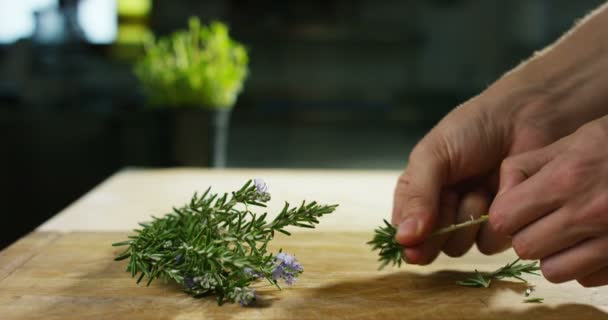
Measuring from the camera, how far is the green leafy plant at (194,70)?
2133 mm

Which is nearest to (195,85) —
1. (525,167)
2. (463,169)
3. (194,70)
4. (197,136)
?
(194,70)

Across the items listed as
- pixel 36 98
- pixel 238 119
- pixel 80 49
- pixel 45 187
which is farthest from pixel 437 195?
pixel 80 49

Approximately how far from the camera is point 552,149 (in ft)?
2.60

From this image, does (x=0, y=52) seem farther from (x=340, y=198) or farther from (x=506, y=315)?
(x=506, y=315)

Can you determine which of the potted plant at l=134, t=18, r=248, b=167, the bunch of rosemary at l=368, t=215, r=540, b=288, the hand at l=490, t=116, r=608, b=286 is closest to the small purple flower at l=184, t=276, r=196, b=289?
the bunch of rosemary at l=368, t=215, r=540, b=288

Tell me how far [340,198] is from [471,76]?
7.35 m

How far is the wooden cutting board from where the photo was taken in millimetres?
712

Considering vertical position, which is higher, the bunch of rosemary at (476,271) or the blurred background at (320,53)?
the blurred background at (320,53)

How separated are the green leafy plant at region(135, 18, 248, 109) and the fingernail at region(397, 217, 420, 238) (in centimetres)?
134

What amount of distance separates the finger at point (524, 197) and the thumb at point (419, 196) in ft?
0.35

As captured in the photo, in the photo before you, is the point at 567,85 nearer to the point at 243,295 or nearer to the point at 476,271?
the point at 476,271

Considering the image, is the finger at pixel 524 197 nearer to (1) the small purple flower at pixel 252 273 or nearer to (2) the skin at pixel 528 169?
(2) the skin at pixel 528 169

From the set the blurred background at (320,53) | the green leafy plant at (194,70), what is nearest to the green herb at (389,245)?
the green leafy plant at (194,70)

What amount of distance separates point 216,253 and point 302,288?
0.12 meters
